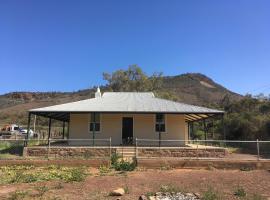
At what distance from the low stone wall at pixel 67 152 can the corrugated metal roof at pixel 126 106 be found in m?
2.56

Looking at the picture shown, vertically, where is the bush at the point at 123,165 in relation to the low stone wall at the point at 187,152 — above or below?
below

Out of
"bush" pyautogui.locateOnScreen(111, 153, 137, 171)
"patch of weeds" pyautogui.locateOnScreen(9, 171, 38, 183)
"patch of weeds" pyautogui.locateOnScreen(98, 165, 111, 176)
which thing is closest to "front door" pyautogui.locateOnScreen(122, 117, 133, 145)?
"bush" pyautogui.locateOnScreen(111, 153, 137, 171)

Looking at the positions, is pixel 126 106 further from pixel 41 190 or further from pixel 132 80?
pixel 132 80

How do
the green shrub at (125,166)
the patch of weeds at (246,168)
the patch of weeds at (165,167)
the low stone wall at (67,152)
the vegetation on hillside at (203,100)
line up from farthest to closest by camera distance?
the vegetation on hillside at (203,100)
the low stone wall at (67,152)
the patch of weeds at (246,168)
the patch of weeds at (165,167)
the green shrub at (125,166)

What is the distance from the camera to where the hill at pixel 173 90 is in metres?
87.0

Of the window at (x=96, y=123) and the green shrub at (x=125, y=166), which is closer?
the green shrub at (x=125, y=166)

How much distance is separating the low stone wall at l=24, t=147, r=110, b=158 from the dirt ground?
339 centimetres

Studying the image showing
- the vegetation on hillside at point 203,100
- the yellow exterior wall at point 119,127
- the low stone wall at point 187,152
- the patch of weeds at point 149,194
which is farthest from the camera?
the vegetation on hillside at point 203,100

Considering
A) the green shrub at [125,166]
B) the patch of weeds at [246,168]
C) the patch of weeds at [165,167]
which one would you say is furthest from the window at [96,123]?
the patch of weeds at [246,168]

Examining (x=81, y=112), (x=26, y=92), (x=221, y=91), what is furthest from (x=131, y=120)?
(x=26, y=92)

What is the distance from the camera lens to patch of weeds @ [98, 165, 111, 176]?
13.6m

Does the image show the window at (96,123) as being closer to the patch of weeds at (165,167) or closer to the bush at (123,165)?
the bush at (123,165)

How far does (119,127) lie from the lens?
21.1 m

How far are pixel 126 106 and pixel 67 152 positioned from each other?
493 cm
